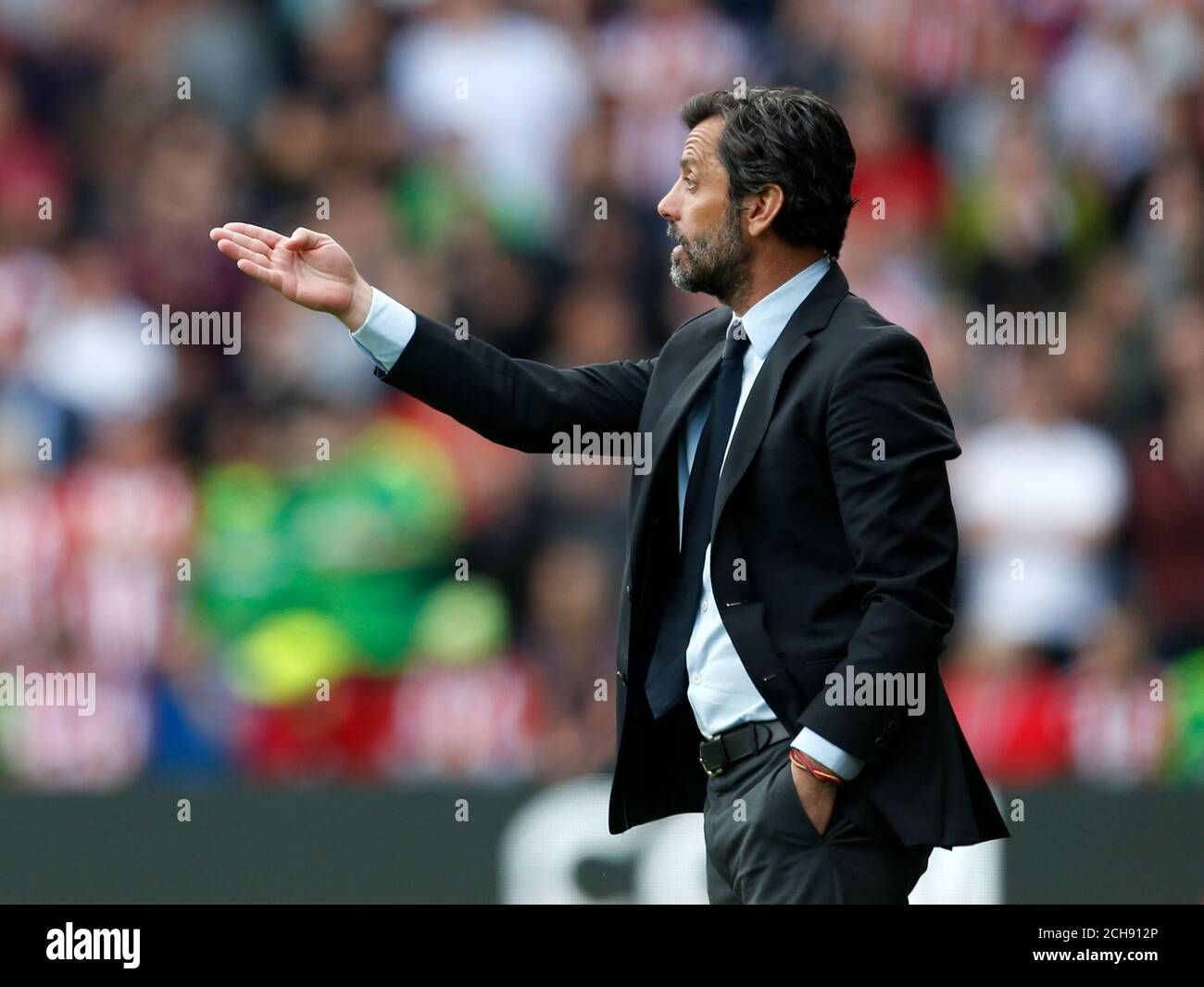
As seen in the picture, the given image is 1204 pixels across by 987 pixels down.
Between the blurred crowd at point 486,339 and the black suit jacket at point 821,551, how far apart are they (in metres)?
2.59

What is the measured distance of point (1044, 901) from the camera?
228 inches

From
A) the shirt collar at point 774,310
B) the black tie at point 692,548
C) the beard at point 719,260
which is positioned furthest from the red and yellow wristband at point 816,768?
the beard at point 719,260

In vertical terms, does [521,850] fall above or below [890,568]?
below

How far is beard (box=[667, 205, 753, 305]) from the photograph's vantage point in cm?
344

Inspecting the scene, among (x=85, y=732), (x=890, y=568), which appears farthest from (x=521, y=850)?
(x=890, y=568)

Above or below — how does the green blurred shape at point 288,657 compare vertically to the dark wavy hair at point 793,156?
below

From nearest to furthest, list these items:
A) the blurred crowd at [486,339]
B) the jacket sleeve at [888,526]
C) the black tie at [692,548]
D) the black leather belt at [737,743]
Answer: the jacket sleeve at [888,526] < the black leather belt at [737,743] < the black tie at [692,548] < the blurred crowd at [486,339]

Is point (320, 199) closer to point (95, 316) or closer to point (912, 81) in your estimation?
point (95, 316)

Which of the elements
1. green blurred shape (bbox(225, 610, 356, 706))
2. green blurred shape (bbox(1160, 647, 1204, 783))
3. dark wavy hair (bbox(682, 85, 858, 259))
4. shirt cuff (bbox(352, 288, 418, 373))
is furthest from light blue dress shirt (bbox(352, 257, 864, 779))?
green blurred shape (bbox(1160, 647, 1204, 783))

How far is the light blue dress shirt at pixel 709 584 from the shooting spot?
10.7ft

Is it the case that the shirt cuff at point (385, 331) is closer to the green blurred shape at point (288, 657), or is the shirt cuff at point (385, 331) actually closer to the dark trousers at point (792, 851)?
the dark trousers at point (792, 851)

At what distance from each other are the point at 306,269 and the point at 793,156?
903 millimetres

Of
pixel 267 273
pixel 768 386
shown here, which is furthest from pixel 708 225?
pixel 267 273
